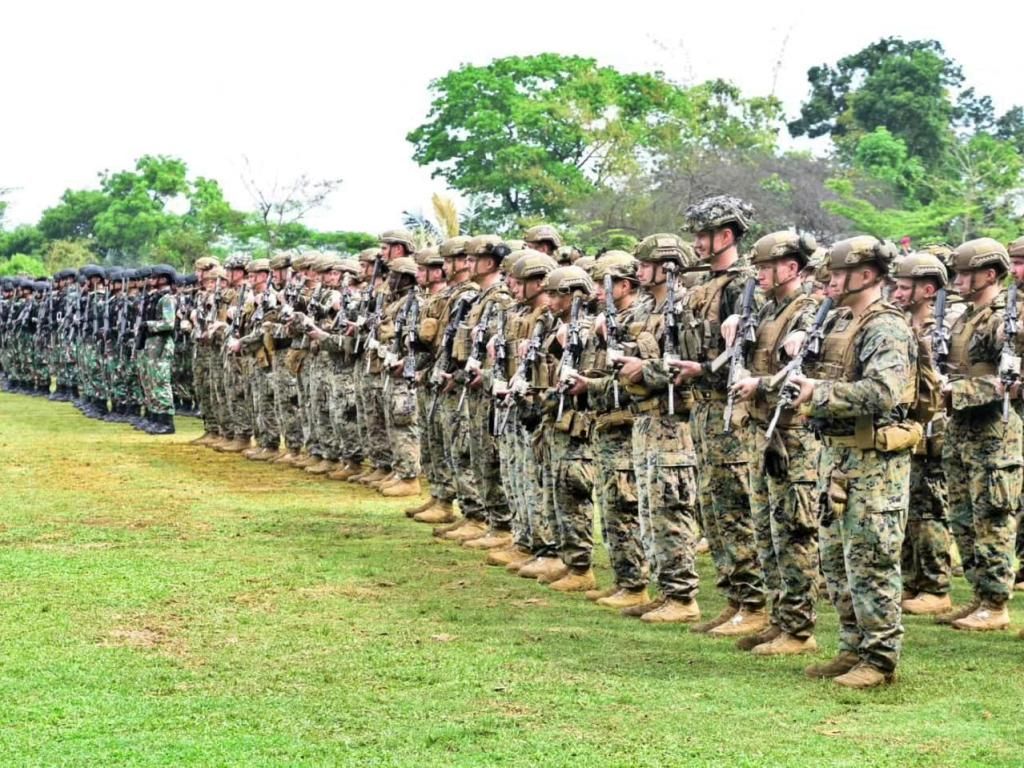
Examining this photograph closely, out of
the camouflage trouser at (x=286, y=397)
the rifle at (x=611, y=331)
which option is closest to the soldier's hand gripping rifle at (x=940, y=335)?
the rifle at (x=611, y=331)

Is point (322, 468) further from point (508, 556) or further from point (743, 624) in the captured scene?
point (743, 624)

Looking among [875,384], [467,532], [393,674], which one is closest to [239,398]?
[467,532]

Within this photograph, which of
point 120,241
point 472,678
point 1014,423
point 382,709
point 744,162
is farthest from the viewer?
point 120,241

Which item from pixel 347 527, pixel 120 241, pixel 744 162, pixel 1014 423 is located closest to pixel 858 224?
pixel 744 162

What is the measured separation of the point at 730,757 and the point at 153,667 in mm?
3345

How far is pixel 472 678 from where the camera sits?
8.17 meters

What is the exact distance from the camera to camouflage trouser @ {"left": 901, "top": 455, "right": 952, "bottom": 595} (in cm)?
1022

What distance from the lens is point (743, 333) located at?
8742 mm

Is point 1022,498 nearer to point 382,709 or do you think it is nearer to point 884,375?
point 884,375

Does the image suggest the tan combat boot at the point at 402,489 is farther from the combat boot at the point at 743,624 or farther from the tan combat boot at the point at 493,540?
the combat boot at the point at 743,624

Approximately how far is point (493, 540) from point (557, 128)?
110 ft

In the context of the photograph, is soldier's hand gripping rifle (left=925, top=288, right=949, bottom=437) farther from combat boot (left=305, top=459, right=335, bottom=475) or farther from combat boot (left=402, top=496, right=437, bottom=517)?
combat boot (left=305, top=459, right=335, bottom=475)

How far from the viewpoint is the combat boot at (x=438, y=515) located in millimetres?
14172

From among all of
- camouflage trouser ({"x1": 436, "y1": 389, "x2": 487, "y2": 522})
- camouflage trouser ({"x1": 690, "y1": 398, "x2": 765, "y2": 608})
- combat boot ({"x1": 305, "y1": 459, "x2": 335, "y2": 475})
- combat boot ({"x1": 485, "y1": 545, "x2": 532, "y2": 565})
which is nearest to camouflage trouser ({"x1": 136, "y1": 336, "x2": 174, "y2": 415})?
combat boot ({"x1": 305, "y1": 459, "x2": 335, "y2": 475})
